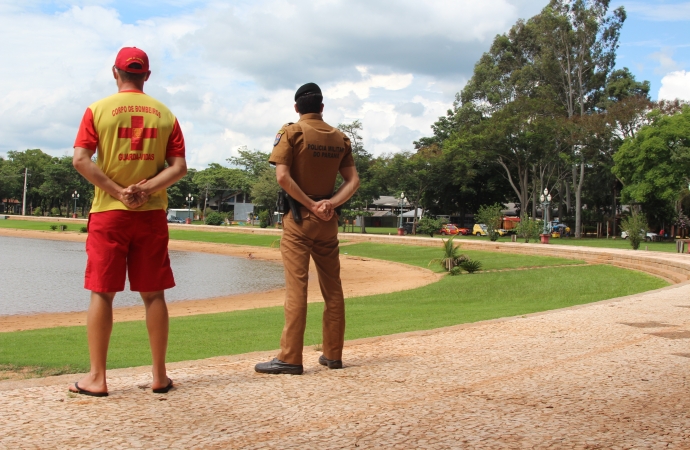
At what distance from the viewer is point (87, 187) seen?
101812mm

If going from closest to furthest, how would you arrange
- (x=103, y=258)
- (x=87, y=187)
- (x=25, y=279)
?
(x=103, y=258)
(x=25, y=279)
(x=87, y=187)

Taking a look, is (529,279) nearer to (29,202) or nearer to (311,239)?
(311,239)

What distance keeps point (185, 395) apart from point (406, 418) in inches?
55.8

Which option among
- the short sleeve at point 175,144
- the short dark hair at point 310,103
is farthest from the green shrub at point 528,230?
the short sleeve at point 175,144

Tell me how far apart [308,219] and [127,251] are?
55.0 inches

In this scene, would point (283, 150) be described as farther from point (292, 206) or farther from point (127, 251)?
point (127, 251)

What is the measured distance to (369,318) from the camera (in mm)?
10961

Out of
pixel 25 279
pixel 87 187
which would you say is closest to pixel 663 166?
pixel 25 279

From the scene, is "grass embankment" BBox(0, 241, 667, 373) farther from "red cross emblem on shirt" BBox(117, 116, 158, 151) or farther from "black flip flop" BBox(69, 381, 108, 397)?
"red cross emblem on shirt" BBox(117, 116, 158, 151)

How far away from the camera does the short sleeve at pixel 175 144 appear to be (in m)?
4.44

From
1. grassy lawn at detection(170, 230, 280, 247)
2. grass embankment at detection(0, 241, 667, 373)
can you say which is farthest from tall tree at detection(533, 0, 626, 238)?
grass embankment at detection(0, 241, 667, 373)

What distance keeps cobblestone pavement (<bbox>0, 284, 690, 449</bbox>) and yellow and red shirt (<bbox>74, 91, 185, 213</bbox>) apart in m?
1.25

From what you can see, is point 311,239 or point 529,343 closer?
point 311,239

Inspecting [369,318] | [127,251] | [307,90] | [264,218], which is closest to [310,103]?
[307,90]
